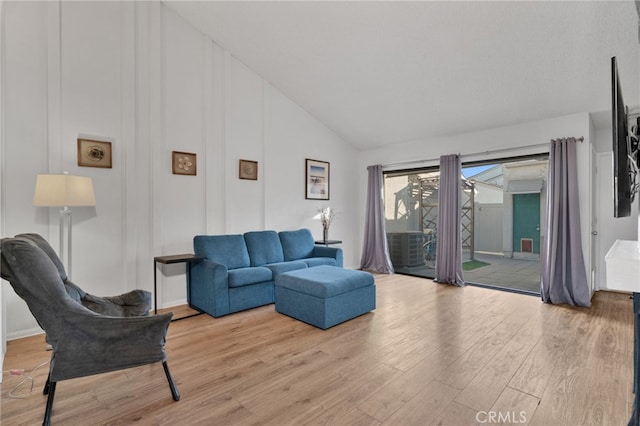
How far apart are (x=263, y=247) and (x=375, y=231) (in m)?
2.52

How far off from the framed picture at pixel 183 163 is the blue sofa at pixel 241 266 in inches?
34.1

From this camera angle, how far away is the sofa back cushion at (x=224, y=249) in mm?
3709

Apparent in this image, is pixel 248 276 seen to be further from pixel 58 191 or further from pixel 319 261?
pixel 58 191

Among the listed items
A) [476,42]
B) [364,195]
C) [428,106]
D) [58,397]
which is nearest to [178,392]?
[58,397]

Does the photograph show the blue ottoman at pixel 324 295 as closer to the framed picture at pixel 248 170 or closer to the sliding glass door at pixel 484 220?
the framed picture at pixel 248 170

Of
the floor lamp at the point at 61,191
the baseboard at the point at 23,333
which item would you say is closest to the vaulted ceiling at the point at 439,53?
the floor lamp at the point at 61,191

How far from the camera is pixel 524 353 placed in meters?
2.52

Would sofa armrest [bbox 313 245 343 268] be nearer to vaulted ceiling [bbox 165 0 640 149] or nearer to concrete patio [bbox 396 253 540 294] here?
concrete patio [bbox 396 253 540 294]

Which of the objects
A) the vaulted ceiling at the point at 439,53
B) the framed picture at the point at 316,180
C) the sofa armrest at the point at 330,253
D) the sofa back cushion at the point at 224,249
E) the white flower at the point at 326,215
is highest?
the vaulted ceiling at the point at 439,53

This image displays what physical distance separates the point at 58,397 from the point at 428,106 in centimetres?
492

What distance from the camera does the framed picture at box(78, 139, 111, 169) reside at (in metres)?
3.25

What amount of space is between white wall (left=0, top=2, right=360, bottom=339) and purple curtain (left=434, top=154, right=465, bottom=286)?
2660 millimetres

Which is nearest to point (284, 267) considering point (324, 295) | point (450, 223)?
point (324, 295)

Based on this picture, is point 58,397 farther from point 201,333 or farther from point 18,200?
point 18,200
